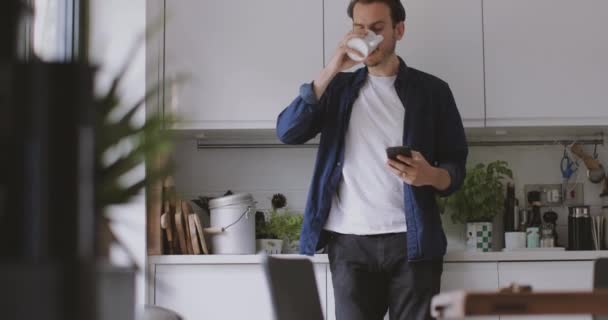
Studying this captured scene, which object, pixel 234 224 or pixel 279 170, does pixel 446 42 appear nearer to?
pixel 279 170

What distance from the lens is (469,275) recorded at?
14.0 ft

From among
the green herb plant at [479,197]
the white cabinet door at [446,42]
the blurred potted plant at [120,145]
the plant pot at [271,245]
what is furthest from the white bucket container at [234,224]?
the blurred potted plant at [120,145]

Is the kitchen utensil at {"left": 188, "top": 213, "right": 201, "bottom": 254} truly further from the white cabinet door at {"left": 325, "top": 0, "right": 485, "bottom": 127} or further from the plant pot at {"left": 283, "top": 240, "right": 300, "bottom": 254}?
the white cabinet door at {"left": 325, "top": 0, "right": 485, "bottom": 127}

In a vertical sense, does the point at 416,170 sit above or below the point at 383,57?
below

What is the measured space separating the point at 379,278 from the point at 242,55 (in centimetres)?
133

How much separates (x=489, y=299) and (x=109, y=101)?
1166mm

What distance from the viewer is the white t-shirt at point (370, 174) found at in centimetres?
374

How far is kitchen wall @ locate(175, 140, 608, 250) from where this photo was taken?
4848 millimetres

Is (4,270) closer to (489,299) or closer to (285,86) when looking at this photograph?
(489,299)

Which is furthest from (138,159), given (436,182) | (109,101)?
(436,182)

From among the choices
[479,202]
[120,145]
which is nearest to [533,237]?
[479,202]

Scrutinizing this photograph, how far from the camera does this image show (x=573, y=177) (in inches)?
190

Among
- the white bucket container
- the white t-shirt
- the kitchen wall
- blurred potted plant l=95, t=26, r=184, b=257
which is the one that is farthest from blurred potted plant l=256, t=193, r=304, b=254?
blurred potted plant l=95, t=26, r=184, b=257

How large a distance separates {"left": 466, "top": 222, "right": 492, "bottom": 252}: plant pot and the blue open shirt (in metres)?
0.75
